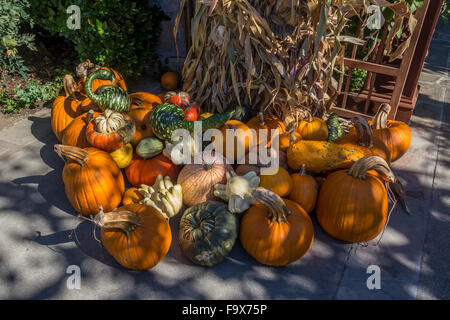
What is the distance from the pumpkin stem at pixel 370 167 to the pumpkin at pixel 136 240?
1560 mm

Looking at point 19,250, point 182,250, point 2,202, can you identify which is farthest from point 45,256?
point 182,250

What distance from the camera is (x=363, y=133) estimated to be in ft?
10.3

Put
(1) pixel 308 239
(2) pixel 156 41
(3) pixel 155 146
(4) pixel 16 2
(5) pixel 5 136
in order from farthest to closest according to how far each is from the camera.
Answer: (2) pixel 156 41, (4) pixel 16 2, (5) pixel 5 136, (3) pixel 155 146, (1) pixel 308 239

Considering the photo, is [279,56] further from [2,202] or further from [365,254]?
[2,202]

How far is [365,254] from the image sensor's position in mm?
2711

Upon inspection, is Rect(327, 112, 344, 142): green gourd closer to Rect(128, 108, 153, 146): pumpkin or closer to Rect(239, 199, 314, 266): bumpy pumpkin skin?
Rect(239, 199, 314, 266): bumpy pumpkin skin

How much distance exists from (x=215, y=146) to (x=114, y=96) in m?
1.12

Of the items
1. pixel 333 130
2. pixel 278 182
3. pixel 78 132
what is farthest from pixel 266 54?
pixel 78 132

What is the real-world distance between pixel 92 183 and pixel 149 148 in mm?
644

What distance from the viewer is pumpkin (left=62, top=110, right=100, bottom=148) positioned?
3.27 meters

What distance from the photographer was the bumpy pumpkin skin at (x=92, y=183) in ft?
9.25

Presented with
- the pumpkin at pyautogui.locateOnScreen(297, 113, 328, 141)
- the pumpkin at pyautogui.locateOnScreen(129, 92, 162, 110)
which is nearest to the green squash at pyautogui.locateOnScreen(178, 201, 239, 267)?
the pumpkin at pyautogui.locateOnScreen(297, 113, 328, 141)

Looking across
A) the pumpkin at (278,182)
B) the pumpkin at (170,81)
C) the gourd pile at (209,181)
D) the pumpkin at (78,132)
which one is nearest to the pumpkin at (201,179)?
the gourd pile at (209,181)

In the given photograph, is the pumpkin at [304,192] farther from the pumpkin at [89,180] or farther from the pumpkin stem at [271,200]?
the pumpkin at [89,180]
